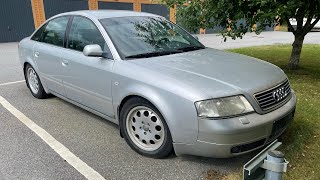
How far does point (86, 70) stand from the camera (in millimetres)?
4059

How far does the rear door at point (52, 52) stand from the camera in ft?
15.4

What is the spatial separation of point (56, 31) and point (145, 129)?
2.51 metres

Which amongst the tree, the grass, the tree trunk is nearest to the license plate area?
the grass

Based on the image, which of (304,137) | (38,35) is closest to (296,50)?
(304,137)

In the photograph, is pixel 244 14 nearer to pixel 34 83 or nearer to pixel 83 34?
pixel 83 34

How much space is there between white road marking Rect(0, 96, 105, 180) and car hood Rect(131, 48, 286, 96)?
1167 mm

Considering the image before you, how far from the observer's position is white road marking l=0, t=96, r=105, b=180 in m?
3.19

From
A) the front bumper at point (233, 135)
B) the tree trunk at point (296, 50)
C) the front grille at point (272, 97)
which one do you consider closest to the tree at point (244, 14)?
the tree trunk at point (296, 50)

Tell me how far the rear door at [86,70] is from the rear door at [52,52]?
0.19 metres

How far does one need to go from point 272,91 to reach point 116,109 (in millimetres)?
1720

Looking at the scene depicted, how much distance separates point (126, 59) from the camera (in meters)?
3.69

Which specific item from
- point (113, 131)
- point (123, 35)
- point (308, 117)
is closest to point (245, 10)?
point (308, 117)

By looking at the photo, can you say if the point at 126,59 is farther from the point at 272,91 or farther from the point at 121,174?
the point at 272,91

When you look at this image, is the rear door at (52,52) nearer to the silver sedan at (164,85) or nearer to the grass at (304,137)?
the silver sedan at (164,85)
